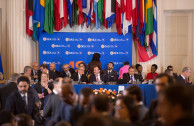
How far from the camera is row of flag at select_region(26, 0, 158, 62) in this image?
11414 mm

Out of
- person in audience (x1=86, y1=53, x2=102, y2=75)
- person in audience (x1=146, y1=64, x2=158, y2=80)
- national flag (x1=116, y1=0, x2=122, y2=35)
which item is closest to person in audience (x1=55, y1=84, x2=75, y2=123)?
person in audience (x1=86, y1=53, x2=102, y2=75)

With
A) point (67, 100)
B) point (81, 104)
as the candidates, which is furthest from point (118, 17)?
point (81, 104)

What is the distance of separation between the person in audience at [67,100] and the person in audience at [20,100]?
1358 mm

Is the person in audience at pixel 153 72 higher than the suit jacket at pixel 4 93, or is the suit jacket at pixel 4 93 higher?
the person in audience at pixel 153 72

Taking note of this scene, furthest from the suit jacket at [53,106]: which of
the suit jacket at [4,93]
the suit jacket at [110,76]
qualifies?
the suit jacket at [110,76]

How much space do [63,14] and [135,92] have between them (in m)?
7.81

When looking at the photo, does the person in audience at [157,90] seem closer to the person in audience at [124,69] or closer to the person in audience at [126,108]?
the person in audience at [126,108]

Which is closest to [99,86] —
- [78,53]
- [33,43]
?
[78,53]

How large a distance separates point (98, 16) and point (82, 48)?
1.30m

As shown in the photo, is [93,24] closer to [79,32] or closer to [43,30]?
[79,32]

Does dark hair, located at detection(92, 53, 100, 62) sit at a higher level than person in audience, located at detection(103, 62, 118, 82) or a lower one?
higher

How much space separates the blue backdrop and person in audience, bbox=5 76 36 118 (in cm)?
637

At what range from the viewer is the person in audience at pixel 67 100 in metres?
3.79

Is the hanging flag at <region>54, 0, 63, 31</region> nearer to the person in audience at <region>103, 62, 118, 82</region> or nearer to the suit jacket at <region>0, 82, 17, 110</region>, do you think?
the person in audience at <region>103, 62, 118, 82</region>
